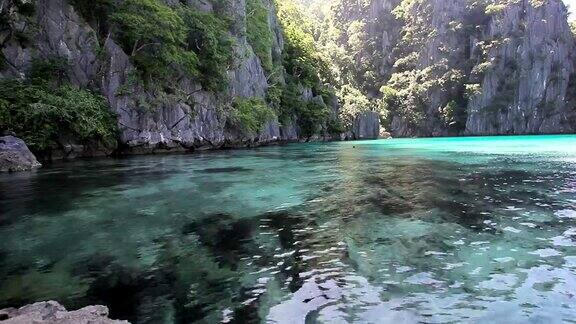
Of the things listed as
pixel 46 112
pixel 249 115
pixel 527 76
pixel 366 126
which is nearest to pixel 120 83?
pixel 46 112

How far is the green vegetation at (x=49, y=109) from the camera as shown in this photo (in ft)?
54.2

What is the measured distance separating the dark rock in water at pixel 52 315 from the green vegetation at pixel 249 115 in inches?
1046

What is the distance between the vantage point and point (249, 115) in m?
31.3

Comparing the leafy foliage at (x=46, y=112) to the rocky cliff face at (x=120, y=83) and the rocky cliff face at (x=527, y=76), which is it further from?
the rocky cliff face at (x=527, y=76)

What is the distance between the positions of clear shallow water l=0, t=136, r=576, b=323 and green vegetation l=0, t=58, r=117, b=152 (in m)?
7.72

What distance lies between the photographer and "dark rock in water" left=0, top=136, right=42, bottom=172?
1513cm

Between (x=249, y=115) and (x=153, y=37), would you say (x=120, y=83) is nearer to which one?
A: (x=153, y=37)

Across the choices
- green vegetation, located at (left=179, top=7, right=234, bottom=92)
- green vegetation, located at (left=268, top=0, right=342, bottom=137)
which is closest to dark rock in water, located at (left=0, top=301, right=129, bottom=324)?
green vegetation, located at (left=179, top=7, right=234, bottom=92)

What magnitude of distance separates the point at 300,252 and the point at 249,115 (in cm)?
2643

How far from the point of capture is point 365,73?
267ft

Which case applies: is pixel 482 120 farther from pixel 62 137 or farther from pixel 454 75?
pixel 62 137

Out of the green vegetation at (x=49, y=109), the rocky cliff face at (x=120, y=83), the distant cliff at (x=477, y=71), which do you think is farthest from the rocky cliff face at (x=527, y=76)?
the green vegetation at (x=49, y=109)

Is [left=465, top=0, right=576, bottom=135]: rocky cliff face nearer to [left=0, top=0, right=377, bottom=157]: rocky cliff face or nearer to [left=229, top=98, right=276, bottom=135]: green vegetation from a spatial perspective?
[left=229, top=98, right=276, bottom=135]: green vegetation

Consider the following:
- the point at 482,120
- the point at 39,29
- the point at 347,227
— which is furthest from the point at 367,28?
the point at 347,227
